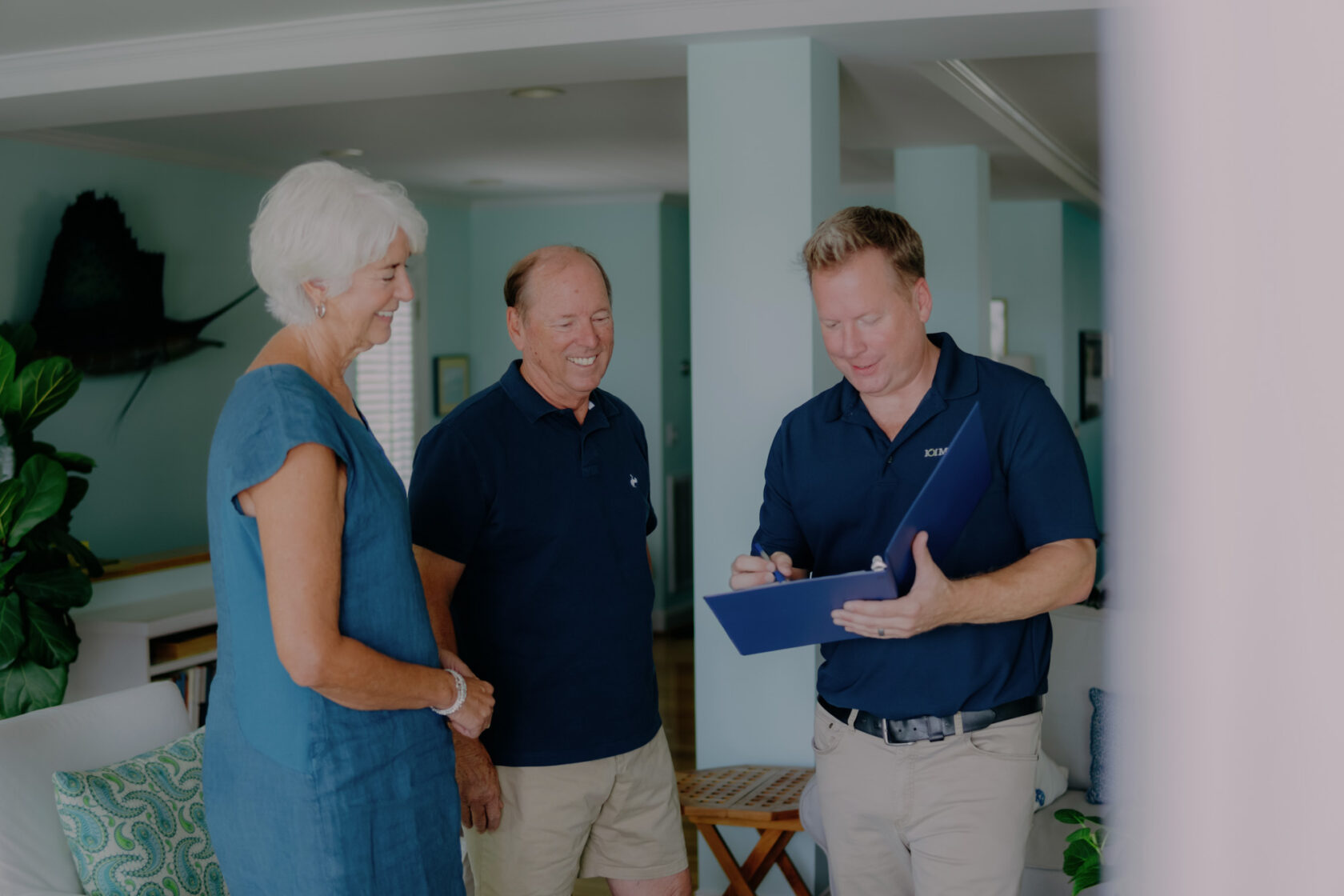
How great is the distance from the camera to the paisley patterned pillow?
2.11 metres

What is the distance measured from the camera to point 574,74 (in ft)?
11.0

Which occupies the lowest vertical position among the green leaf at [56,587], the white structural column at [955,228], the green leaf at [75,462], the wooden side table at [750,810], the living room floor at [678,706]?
the living room floor at [678,706]

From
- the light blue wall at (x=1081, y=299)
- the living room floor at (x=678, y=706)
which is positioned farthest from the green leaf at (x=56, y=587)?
the light blue wall at (x=1081, y=299)

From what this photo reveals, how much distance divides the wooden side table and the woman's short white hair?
1825 mm

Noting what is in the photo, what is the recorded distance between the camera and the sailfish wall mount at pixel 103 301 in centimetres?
474

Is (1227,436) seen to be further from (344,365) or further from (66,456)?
(66,456)

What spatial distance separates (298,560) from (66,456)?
3.04 meters

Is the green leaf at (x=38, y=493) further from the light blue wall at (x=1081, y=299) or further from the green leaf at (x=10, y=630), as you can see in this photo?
the light blue wall at (x=1081, y=299)

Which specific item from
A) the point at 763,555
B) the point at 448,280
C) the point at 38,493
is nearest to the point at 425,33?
the point at 38,493

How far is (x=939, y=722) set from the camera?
160cm

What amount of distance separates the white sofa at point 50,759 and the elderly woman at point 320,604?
2.89 ft

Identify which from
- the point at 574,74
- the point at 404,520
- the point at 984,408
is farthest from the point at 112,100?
the point at 984,408

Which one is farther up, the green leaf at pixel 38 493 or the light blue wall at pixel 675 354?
the light blue wall at pixel 675 354

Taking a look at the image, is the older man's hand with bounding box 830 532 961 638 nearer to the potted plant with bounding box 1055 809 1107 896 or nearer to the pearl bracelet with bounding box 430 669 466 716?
the pearl bracelet with bounding box 430 669 466 716
